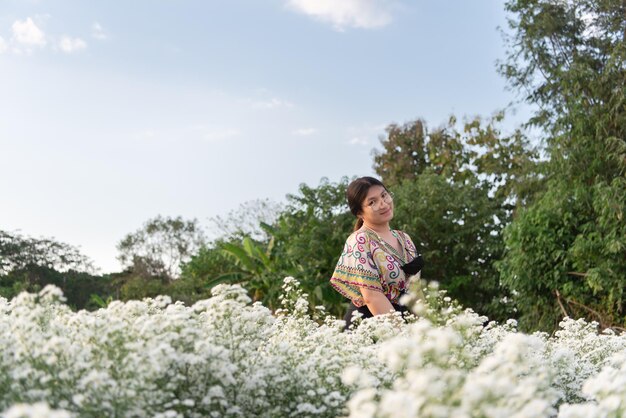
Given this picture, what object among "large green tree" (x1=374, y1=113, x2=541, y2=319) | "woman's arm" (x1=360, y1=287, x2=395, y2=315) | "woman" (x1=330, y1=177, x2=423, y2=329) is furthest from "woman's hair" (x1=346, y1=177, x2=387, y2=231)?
"large green tree" (x1=374, y1=113, x2=541, y2=319)

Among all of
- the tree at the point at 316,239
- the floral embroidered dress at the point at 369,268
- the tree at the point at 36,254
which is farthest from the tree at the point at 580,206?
the tree at the point at 36,254

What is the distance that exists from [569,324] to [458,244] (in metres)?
11.2

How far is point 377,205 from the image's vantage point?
205 inches

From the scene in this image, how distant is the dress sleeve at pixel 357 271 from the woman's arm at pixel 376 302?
4 centimetres

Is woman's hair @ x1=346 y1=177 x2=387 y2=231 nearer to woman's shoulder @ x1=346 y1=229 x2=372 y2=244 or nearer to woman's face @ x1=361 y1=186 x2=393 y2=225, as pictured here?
woman's face @ x1=361 y1=186 x2=393 y2=225

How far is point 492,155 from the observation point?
21.5 meters

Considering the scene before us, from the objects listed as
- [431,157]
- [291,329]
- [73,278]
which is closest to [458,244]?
[431,157]

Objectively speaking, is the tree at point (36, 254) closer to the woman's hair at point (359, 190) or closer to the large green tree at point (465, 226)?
the large green tree at point (465, 226)

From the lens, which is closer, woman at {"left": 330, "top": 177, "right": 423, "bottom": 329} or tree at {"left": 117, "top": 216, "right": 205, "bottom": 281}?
woman at {"left": 330, "top": 177, "right": 423, "bottom": 329}

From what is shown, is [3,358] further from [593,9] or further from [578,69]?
[593,9]

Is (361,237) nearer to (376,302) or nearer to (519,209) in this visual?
(376,302)

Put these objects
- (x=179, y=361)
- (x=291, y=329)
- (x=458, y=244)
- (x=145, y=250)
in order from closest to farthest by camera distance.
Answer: (x=179, y=361) < (x=291, y=329) < (x=458, y=244) < (x=145, y=250)

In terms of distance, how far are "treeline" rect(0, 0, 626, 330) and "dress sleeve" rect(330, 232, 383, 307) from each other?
2711 millimetres

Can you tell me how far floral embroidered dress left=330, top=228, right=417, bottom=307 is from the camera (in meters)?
5.13
